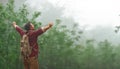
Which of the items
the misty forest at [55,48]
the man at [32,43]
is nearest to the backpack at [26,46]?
the man at [32,43]

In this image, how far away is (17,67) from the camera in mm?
22516

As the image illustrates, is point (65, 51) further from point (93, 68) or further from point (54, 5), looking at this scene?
point (54, 5)

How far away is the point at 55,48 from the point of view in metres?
24.5

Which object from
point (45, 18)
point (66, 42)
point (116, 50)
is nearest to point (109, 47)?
point (116, 50)

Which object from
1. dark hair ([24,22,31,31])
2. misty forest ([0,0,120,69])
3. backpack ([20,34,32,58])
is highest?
misty forest ([0,0,120,69])

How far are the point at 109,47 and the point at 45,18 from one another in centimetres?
2481

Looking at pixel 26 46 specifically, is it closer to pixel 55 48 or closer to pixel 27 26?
pixel 27 26

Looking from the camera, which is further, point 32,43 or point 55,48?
point 55,48

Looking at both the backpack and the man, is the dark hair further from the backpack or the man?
the backpack

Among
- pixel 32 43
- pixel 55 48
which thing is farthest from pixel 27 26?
pixel 55 48

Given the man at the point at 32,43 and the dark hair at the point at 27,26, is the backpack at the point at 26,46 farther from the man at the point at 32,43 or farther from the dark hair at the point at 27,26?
the dark hair at the point at 27,26

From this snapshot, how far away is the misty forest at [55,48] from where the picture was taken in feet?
67.9

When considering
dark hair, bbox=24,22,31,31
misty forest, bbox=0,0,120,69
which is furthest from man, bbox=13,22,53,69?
misty forest, bbox=0,0,120,69

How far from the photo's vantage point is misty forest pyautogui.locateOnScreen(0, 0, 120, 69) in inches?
814
